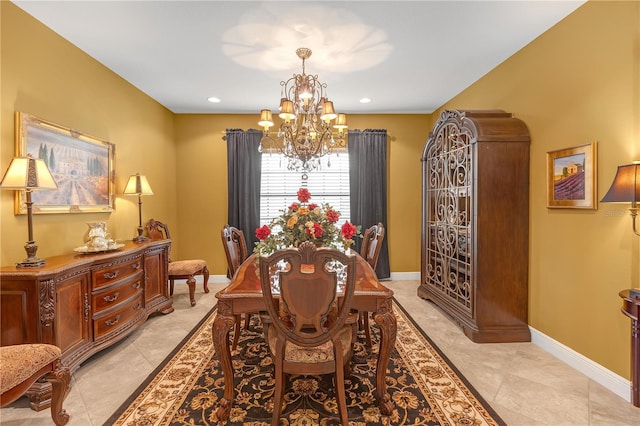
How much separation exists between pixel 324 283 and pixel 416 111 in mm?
4218

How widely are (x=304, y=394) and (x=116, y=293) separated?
1936mm

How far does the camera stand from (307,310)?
1614 millimetres

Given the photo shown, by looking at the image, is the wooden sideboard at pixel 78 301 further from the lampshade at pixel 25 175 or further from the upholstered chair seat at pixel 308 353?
the upholstered chair seat at pixel 308 353

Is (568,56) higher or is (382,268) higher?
(568,56)

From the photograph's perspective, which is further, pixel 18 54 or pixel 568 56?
pixel 568 56

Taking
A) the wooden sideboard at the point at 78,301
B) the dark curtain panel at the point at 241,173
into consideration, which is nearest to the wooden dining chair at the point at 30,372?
the wooden sideboard at the point at 78,301

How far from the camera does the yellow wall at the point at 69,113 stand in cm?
220

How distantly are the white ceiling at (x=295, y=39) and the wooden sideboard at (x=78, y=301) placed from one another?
6.44 ft

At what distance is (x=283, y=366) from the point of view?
167cm

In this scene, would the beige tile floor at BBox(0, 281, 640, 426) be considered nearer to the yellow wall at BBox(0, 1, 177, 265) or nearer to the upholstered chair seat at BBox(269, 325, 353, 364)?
the yellow wall at BBox(0, 1, 177, 265)

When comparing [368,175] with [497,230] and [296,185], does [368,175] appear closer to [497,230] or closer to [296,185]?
[296,185]

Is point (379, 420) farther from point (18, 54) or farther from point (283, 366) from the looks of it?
point (18, 54)

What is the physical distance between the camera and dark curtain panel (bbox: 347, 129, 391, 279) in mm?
4852

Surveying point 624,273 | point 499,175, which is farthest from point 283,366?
point 499,175
